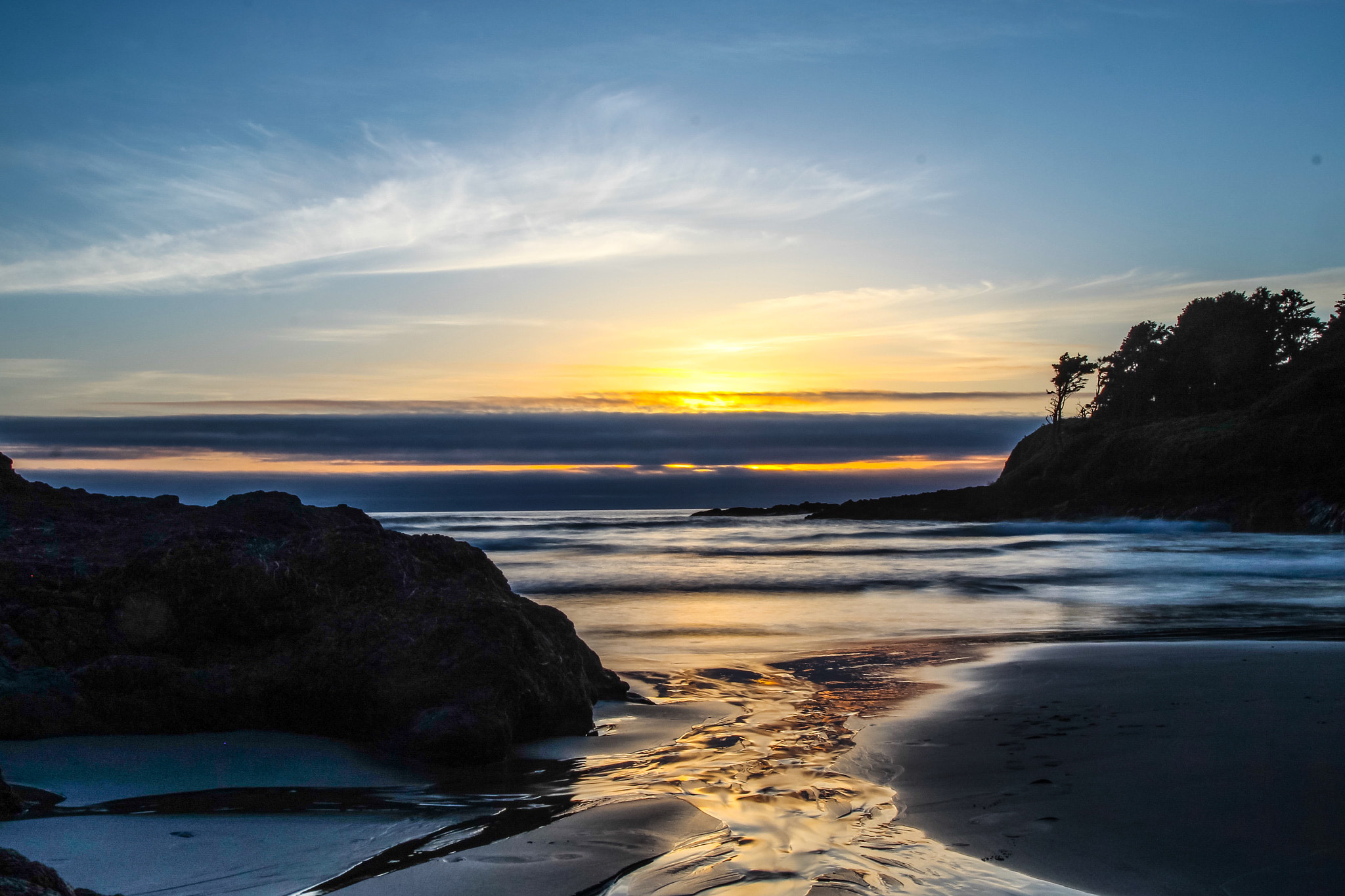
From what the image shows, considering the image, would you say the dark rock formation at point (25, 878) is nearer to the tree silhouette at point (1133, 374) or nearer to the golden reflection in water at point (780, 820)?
the golden reflection in water at point (780, 820)

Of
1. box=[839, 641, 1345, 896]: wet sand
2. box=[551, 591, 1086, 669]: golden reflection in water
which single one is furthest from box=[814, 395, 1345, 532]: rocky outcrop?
box=[839, 641, 1345, 896]: wet sand

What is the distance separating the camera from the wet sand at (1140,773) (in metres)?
2.69

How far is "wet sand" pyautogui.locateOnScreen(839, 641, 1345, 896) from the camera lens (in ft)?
8.83

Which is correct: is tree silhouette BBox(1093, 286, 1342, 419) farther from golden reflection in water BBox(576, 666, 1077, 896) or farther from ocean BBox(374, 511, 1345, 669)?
golden reflection in water BBox(576, 666, 1077, 896)

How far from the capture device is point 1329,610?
10.0 metres

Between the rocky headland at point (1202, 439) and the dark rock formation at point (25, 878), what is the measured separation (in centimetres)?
3534

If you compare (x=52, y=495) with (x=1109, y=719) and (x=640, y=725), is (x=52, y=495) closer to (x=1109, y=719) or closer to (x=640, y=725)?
(x=640, y=725)

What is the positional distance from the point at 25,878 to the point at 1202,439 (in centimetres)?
4387

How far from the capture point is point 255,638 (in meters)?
4.17

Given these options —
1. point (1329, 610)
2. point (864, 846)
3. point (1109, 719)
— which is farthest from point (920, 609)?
point (864, 846)

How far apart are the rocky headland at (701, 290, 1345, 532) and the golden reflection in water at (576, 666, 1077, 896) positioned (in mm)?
32163

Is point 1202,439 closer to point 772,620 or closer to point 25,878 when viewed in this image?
point 772,620

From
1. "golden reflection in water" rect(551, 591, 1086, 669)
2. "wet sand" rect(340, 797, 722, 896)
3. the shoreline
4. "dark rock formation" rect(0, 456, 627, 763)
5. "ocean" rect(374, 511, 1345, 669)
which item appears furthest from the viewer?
"ocean" rect(374, 511, 1345, 669)

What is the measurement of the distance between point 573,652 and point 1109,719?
2.85 metres
